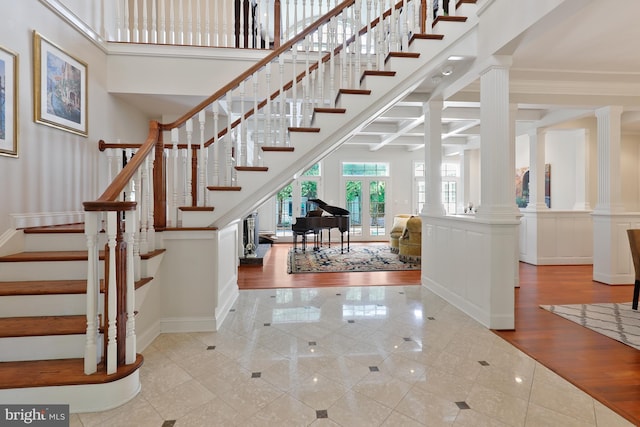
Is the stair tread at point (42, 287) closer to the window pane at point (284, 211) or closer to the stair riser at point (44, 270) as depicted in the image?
the stair riser at point (44, 270)

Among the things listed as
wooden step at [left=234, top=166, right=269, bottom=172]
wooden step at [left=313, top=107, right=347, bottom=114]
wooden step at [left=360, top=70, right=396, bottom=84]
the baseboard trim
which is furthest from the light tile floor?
wooden step at [left=360, top=70, right=396, bottom=84]

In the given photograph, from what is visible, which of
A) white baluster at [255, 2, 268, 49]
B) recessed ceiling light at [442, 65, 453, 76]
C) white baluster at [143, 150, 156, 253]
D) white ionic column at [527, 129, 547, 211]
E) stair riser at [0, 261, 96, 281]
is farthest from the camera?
white ionic column at [527, 129, 547, 211]

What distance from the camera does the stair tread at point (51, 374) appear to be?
1746mm

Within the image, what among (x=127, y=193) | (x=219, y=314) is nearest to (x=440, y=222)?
(x=219, y=314)

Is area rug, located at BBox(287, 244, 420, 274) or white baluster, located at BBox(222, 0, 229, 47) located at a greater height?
white baluster, located at BBox(222, 0, 229, 47)

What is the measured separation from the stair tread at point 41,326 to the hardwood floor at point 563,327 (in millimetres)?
2441

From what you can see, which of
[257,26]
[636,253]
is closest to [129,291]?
[257,26]

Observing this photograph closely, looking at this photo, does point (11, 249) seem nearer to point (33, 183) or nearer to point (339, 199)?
point (33, 183)

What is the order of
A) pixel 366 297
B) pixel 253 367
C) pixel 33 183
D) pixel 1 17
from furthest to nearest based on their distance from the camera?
pixel 366 297, pixel 33 183, pixel 1 17, pixel 253 367

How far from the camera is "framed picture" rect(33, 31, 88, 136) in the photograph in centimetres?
303

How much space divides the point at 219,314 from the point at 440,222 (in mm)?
2865

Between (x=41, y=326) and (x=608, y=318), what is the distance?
488 cm

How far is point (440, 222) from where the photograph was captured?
4066mm

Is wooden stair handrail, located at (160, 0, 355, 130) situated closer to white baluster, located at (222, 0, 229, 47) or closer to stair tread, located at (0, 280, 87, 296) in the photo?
stair tread, located at (0, 280, 87, 296)
